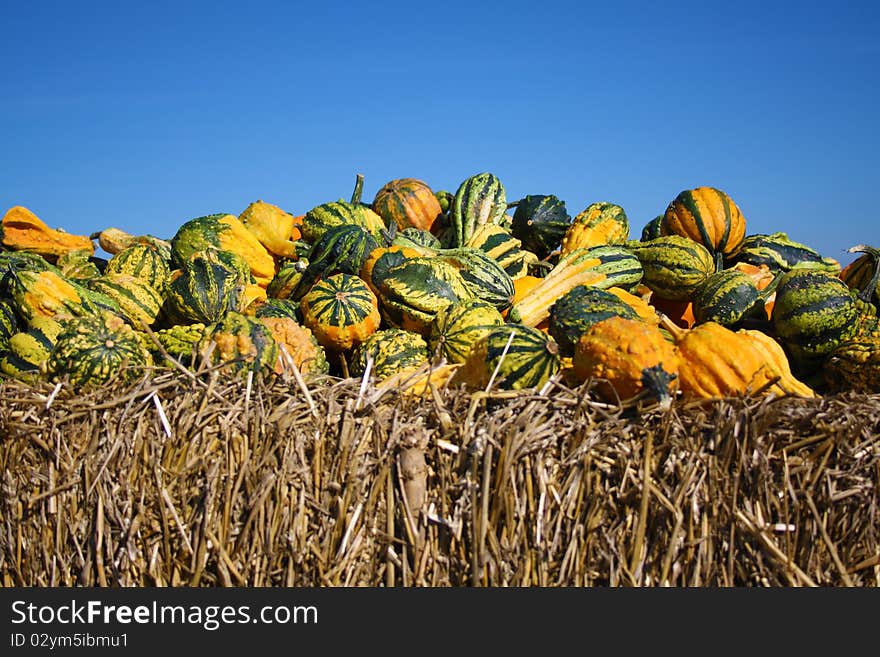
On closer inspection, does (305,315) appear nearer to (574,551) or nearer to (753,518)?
(574,551)

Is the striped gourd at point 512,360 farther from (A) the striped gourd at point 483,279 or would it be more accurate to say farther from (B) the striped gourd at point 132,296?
(B) the striped gourd at point 132,296

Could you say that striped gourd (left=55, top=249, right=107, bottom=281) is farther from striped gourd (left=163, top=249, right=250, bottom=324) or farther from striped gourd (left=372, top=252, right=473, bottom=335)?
striped gourd (left=372, top=252, right=473, bottom=335)

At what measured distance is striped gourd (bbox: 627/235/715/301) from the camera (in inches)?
A: 176

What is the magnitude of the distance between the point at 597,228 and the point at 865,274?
5.78 feet

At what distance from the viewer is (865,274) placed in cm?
461

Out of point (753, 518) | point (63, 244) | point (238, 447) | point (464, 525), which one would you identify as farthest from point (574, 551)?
point (63, 244)

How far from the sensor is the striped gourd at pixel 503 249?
494cm

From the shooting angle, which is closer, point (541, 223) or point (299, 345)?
point (299, 345)

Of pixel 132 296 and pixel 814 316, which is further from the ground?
pixel 132 296

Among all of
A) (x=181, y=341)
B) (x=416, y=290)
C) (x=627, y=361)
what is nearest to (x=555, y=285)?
(x=416, y=290)

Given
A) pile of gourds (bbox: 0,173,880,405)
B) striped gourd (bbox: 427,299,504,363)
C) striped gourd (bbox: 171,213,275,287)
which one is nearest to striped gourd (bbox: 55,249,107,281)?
pile of gourds (bbox: 0,173,880,405)

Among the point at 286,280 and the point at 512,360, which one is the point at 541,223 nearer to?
the point at 286,280

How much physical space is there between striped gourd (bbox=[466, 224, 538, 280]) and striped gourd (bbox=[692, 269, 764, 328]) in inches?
49.9

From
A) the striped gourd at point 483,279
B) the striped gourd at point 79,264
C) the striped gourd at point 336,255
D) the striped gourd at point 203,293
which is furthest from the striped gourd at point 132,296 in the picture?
the striped gourd at point 483,279
